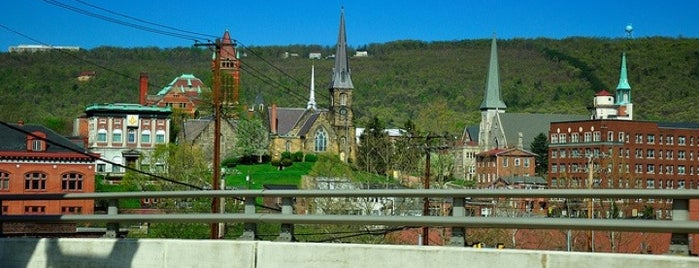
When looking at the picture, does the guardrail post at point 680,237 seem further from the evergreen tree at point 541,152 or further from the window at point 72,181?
the evergreen tree at point 541,152

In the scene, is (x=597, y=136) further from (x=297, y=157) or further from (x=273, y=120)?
(x=273, y=120)

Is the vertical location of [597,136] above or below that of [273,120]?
below

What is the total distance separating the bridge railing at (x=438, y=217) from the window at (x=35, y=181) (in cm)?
7525

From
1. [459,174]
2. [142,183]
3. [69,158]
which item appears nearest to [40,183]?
[69,158]

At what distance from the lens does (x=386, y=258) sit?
10.7 meters

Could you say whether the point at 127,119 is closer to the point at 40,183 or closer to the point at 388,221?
the point at 40,183

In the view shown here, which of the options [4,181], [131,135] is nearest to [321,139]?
[131,135]

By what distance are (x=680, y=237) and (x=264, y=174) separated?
130 metres

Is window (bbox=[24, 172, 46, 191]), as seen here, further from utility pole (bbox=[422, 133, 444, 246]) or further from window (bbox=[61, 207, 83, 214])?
utility pole (bbox=[422, 133, 444, 246])

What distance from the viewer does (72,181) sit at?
8931 cm

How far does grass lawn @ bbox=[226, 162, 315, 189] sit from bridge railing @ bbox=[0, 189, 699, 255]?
100 meters

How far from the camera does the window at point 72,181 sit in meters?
88.2

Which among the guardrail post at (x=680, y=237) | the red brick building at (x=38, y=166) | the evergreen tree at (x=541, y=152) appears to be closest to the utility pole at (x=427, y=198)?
the guardrail post at (x=680, y=237)

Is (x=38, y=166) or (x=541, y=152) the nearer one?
(x=38, y=166)
